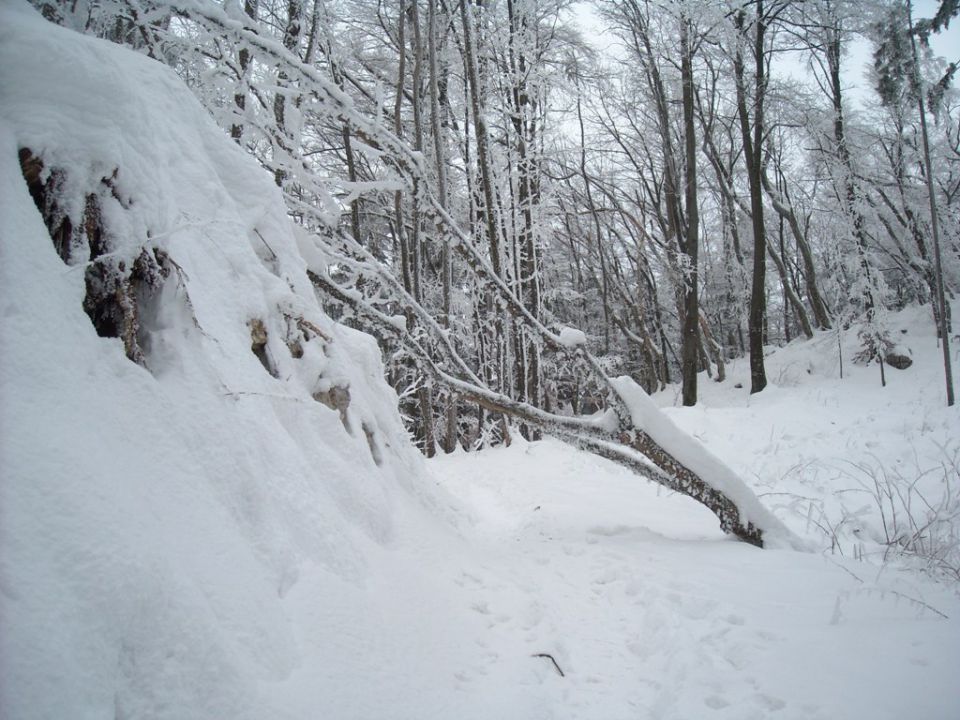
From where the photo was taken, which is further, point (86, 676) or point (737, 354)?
point (737, 354)

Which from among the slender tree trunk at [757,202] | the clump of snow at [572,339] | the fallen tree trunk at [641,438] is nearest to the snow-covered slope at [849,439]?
the fallen tree trunk at [641,438]

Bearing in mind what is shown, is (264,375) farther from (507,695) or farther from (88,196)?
(507,695)

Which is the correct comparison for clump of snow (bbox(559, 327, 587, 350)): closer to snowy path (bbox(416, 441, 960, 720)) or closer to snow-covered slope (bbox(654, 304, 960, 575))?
snowy path (bbox(416, 441, 960, 720))

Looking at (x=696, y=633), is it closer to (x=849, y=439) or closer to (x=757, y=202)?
(x=849, y=439)

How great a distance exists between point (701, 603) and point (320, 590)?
1.98m

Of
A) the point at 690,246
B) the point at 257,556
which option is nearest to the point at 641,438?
the point at 257,556

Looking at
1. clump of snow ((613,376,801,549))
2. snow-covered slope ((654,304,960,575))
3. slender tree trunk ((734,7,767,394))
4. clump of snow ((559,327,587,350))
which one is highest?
slender tree trunk ((734,7,767,394))

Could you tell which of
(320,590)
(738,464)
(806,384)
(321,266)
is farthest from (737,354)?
(320,590)

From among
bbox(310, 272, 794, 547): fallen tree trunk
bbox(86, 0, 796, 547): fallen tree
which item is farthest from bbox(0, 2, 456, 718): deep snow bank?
bbox(310, 272, 794, 547): fallen tree trunk

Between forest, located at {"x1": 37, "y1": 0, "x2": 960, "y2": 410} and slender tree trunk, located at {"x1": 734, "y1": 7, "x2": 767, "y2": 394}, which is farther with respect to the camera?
slender tree trunk, located at {"x1": 734, "y1": 7, "x2": 767, "y2": 394}

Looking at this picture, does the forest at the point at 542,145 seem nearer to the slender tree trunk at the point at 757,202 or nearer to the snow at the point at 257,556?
the slender tree trunk at the point at 757,202

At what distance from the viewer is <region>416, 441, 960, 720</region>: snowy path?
1.73 meters

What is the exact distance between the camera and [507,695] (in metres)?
1.85

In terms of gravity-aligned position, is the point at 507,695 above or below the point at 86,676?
below
